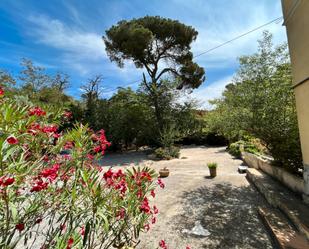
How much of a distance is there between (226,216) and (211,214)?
0.31 meters

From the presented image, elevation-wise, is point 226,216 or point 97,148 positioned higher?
point 97,148

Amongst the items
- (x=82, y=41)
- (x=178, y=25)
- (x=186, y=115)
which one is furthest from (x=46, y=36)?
(x=186, y=115)

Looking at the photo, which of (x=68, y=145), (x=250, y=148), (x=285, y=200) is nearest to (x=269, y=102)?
(x=285, y=200)

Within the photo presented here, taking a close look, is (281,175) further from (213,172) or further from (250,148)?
(250,148)

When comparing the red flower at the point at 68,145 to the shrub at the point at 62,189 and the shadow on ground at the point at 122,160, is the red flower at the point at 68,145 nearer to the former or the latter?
the shrub at the point at 62,189

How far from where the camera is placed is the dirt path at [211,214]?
3301 millimetres

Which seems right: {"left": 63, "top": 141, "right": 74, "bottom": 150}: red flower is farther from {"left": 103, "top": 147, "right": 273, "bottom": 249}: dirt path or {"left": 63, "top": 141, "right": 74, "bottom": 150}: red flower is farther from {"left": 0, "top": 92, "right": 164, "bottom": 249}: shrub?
{"left": 103, "top": 147, "right": 273, "bottom": 249}: dirt path

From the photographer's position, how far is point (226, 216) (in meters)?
4.16

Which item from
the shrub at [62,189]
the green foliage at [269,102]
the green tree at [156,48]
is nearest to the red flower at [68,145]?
the shrub at [62,189]

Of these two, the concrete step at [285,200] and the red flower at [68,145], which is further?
the concrete step at [285,200]

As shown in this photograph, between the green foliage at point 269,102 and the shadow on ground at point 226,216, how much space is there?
59.7 inches

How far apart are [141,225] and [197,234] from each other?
75.8 inches

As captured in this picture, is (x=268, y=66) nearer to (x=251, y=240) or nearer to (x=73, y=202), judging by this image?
(x=251, y=240)

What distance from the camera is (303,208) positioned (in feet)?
12.3
